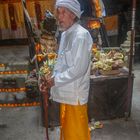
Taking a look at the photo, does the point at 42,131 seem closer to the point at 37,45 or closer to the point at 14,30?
the point at 37,45

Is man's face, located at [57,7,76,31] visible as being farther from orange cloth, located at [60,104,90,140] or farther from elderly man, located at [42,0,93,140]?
orange cloth, located at [60,104,90,140]

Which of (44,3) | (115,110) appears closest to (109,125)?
(115,110)

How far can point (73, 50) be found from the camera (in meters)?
3.57

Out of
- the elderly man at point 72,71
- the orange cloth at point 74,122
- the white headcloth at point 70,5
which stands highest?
the white headcloth at point 70,5

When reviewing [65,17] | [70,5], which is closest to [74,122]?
[65,17]

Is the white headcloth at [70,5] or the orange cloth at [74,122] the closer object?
the white headcloth at [70,5]

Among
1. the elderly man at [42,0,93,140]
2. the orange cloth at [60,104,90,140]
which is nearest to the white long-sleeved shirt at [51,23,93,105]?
the elderly man at [42,0,93,140]

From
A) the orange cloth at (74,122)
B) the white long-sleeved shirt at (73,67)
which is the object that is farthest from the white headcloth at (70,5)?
the orange cloth at (74,122)

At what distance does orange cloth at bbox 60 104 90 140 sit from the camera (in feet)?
13.1

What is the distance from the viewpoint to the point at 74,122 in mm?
4016

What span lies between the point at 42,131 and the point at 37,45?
191 centimetres

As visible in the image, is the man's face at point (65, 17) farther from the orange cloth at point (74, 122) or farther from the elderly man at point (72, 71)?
the orange cloth at point (74, 122)

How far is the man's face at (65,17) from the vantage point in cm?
360

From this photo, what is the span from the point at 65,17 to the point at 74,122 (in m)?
1.35
